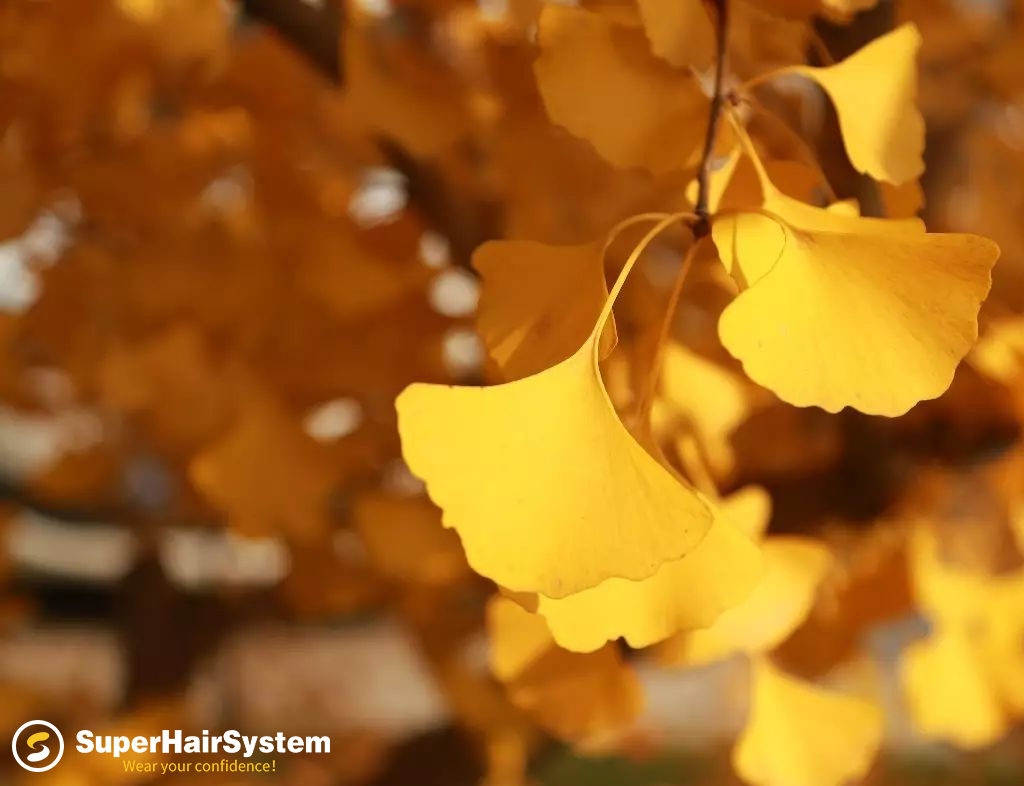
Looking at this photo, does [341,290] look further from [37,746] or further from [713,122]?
[37,746]

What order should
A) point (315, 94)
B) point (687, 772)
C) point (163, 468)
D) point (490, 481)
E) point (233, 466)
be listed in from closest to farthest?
point (490, 481) → point (233, 466) → point (315, 94) → point (163, 468) → point (687, 772)

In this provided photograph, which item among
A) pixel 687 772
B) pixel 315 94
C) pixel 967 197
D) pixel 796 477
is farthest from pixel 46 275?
pixel 687 772

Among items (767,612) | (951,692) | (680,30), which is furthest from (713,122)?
(951,692)

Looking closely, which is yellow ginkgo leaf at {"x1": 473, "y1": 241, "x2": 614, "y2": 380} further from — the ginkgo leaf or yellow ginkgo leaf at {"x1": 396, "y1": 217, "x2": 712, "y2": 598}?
the ginkgo leaf

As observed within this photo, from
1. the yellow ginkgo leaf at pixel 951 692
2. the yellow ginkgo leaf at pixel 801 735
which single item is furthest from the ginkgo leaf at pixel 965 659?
the yellow ginkgo leaf at pixel 801 735

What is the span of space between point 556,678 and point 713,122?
0.12 m

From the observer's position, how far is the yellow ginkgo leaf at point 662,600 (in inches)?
5.4

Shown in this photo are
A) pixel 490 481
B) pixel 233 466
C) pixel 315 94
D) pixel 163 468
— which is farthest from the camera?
pixel 163 468

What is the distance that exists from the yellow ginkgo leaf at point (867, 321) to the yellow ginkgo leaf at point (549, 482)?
2 cm

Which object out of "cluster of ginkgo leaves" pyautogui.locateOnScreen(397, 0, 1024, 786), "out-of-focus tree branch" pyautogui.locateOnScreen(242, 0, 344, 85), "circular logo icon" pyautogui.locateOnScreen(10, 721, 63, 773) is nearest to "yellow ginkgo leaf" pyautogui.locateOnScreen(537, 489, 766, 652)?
"cluster of ginkgo leaves" pyautogui.locateOnScreen(397, 0, 1024, 786)

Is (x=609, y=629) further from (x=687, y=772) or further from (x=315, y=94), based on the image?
(x=687, y=772)

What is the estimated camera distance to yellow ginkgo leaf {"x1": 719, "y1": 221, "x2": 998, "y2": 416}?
4.8 inches

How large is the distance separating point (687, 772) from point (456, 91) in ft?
2.27

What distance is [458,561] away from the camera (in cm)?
33
